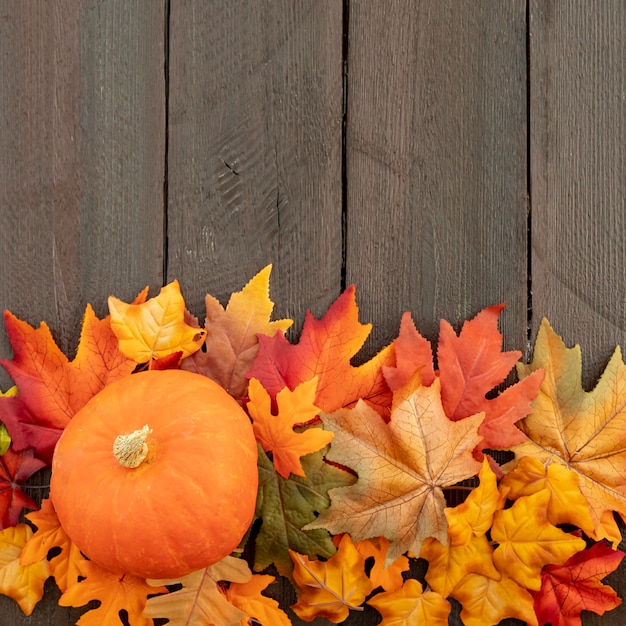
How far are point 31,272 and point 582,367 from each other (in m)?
0.99

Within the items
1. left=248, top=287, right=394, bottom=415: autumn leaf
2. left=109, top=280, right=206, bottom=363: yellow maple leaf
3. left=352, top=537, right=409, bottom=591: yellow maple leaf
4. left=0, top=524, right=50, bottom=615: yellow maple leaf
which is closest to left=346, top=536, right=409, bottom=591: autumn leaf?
left=352, top=537, right=409, bottom=591: yellow maple leaf

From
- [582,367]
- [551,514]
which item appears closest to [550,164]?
[582,367]

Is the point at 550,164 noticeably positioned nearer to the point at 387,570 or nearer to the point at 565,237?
the point at 565,237

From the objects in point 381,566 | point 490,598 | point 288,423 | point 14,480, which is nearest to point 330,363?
point 288,423

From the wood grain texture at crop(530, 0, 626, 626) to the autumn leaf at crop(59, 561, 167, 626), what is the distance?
31.6 inches

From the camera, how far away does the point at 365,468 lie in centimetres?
99

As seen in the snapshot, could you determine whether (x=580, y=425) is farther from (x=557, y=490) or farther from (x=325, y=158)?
(x=325, y=158)

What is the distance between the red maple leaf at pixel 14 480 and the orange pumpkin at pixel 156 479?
0.17m

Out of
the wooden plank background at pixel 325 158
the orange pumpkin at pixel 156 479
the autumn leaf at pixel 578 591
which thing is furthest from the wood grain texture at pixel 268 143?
the autumn leaf at pixel 578 591

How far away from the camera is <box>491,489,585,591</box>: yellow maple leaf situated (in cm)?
98

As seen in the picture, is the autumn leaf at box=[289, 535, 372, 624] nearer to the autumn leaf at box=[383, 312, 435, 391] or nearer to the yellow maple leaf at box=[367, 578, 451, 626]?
the yellow maple leaf at box=[367, 578, 451, 626]

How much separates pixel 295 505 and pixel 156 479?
251 millimetres

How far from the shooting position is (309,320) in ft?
3.42

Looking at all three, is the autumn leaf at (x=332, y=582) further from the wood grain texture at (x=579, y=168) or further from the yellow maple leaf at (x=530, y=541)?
the wood grain texture at (x=579, y=168)
